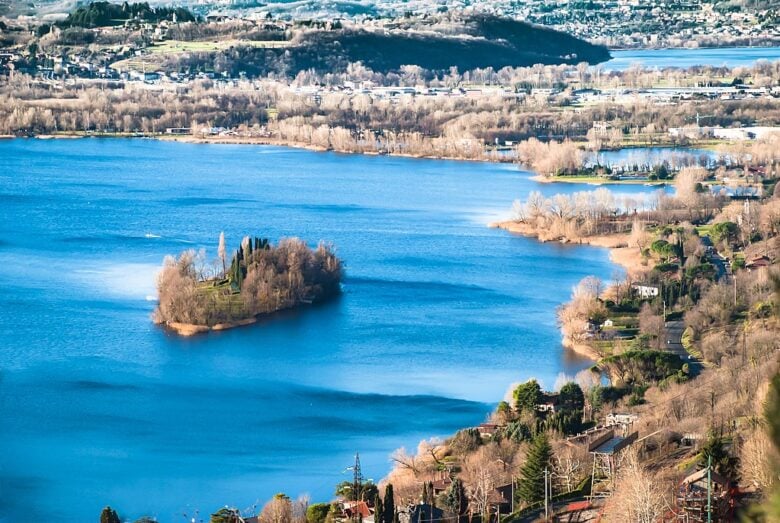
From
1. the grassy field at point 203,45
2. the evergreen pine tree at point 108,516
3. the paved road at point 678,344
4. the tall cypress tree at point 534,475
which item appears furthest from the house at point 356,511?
the grassy field at point 203,45

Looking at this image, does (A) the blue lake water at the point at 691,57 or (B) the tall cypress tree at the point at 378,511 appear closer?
(B) the tall cypress tree at the point at 378,511

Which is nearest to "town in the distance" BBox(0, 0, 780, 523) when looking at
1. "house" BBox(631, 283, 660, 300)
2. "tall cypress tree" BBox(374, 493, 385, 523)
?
"tall cypress tree" BBox(374, 493, 385, 523)

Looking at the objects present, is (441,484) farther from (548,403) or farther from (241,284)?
(241,284)

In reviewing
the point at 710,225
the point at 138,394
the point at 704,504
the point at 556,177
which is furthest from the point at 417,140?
the point at 704,504

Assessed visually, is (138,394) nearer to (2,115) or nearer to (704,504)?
(704,504)

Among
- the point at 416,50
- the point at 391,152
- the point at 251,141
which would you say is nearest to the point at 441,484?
the point at 391,152

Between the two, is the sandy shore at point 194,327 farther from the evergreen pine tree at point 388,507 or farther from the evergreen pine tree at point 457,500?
the evergreen pine tree at point 388,507

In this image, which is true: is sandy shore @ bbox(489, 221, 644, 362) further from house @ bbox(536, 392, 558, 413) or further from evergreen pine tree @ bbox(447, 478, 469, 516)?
evergreen pine tree @ bbox(447, 478, 469, 516)
